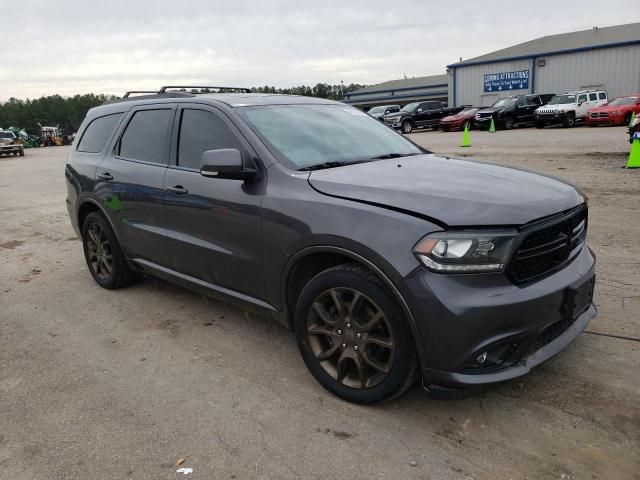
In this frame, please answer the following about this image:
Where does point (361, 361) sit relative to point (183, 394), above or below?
above

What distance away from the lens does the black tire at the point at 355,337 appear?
274 centimetres

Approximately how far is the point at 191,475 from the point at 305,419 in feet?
2.24

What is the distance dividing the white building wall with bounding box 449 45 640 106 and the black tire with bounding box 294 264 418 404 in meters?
39.8

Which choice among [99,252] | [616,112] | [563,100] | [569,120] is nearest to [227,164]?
[99,252]

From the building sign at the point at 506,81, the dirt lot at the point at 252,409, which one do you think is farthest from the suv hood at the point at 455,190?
the building sign at the point at 506,81

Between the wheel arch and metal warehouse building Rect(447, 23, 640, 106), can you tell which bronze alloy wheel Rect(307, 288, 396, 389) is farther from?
metal warehouse building Rect(447, 23, 640, 106)

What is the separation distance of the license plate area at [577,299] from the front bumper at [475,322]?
0.14 meters

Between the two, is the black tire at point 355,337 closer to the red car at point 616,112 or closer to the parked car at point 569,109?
the red car at point 616,112

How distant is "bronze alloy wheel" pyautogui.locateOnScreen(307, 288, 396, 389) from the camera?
9.37 feet

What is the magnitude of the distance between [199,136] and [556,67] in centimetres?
4110

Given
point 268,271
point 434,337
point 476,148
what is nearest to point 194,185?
point 268,271

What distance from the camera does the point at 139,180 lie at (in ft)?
14.4

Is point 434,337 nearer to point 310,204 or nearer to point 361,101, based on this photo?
point 310,204

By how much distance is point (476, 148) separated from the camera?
58.1 ft
